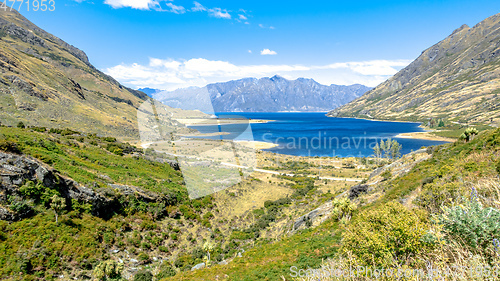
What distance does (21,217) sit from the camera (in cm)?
1582

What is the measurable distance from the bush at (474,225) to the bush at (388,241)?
122 centimetres

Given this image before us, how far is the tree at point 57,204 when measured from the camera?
17.2m

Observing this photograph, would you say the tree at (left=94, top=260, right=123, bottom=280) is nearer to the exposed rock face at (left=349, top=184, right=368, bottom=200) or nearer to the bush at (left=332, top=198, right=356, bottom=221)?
the bush at (left=332, top=198, right=356, bottom=221)

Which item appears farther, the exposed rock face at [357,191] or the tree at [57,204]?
the exposed rock face at [357,191]

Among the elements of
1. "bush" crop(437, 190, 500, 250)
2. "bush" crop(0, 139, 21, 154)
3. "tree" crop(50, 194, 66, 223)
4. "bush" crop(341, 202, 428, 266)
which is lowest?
"tree" crop(50, 194, 66, 223)

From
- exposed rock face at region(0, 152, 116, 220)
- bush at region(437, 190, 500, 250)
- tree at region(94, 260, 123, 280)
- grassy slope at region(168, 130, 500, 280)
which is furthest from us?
exposed rock face at region(0, 152, 116, 220)

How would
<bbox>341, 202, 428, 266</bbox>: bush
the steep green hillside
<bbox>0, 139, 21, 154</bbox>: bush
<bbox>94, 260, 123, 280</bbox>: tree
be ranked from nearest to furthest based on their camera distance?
<bbox>341, 202, 428, 266</bbox>: bush < <bbox>94, 260, 123, 280</bbox>: tree < <bbox>0, 139, 21, 154</bbox>: bush < the steep green hillside

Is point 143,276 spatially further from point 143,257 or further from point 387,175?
point 387,175

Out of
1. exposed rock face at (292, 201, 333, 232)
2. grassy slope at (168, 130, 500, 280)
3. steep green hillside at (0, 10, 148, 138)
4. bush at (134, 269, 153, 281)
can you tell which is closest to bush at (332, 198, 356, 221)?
grassy slope at (168, 130, 500, 280)

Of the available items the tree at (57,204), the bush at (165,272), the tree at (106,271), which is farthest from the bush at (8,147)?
the bush at (165,272)

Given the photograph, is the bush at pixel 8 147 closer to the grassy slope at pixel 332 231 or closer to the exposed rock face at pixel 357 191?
the grassy slope at pixel 332 231

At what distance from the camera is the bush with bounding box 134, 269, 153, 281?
1629 centimetres

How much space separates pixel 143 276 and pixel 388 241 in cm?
1657

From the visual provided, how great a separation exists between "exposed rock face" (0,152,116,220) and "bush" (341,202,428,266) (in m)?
21.3
